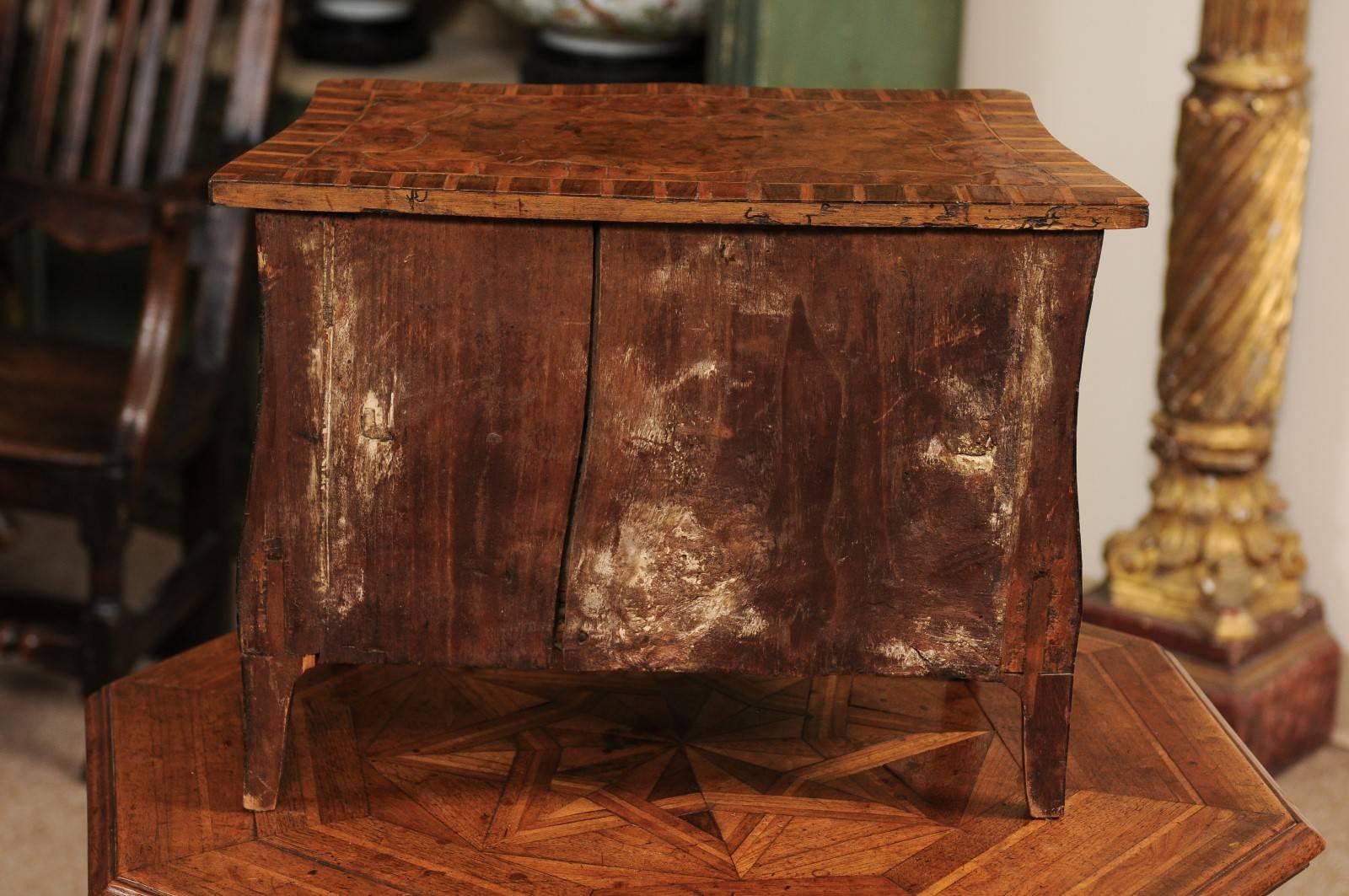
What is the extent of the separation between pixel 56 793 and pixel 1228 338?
1709 mm

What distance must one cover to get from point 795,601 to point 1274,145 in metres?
1.17

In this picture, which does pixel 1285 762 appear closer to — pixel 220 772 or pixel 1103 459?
pixel 1103 459

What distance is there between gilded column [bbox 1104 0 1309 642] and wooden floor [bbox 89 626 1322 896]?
0.74 metres

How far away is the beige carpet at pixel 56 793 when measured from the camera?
2.07m

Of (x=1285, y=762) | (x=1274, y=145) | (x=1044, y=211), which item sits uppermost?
(x=1044, y=211)

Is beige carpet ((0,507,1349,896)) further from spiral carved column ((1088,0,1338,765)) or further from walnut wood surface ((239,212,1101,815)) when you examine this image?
walnut wood surface ((239,212,1101,815))

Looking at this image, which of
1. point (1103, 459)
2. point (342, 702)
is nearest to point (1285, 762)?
point (1103, 459)

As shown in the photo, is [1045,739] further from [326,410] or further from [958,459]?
[326,410]

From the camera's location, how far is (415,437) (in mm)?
1076

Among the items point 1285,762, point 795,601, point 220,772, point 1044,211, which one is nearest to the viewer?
point 1044,211

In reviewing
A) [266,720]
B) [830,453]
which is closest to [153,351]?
[266,720]

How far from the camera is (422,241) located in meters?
1.04

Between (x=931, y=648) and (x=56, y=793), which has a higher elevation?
(x=931, y=648)

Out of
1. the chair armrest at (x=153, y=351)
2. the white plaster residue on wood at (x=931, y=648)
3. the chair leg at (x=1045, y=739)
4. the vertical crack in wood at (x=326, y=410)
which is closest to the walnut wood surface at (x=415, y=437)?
the vertical crack in wood at (x=326, y=410)
